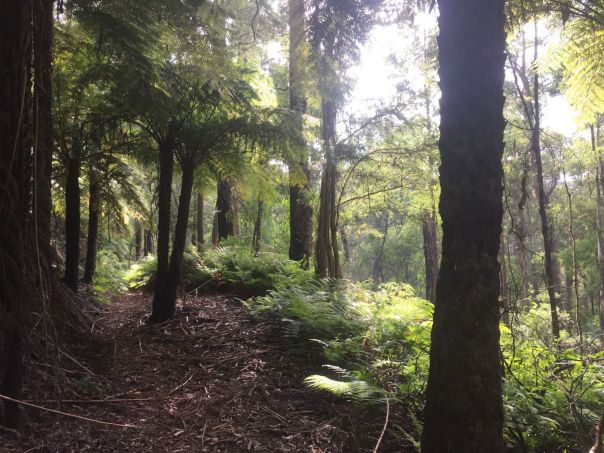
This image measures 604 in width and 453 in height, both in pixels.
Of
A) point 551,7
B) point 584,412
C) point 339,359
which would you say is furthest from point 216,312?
point 551,7

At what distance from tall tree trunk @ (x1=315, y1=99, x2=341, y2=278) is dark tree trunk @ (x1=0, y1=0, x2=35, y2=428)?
17.9 feet

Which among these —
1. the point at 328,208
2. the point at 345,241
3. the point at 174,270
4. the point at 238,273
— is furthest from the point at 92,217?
the point at 345,241

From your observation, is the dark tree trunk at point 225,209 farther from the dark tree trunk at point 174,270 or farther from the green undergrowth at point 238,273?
the dark tree trunk at point 174,270

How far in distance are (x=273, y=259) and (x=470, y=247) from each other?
20.8ft

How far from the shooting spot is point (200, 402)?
13.0 feet

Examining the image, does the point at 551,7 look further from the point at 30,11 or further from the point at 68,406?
the point at 68,406

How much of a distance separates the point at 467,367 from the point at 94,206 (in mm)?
8176

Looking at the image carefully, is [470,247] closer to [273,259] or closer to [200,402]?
[200,402]

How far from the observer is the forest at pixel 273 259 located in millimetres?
2424

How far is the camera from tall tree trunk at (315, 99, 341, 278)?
25.4 feet

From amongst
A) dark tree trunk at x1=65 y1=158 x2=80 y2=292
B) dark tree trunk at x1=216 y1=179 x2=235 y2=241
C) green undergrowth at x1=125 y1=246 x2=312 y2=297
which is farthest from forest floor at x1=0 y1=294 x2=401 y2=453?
dark tree trunk at x1=216 y1=179 x2=235 y2=241

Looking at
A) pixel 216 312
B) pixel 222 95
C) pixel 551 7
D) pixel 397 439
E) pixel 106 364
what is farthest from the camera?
pixel 216 312

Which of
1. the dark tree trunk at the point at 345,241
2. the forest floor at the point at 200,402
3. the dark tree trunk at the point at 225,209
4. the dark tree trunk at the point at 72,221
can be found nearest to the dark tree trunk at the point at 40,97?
the forest floor at the point at 200,402

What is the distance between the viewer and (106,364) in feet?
14.3
